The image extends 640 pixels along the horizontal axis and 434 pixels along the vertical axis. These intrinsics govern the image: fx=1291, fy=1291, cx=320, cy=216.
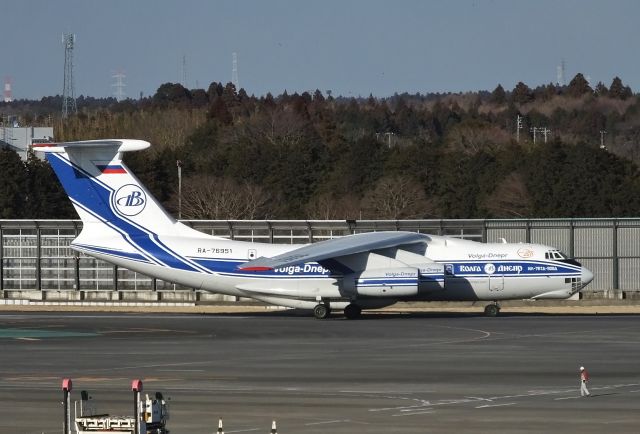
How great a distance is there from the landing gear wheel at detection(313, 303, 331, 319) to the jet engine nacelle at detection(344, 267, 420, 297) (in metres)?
1.61

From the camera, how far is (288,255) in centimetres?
4797

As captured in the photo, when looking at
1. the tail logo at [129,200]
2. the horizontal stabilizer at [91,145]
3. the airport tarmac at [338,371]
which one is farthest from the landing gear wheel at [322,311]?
the horizontal stabilizer at [91,145]

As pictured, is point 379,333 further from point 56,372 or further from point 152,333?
point 56,372

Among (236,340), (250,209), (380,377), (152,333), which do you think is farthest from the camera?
(250,209)

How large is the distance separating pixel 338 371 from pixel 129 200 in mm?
22064

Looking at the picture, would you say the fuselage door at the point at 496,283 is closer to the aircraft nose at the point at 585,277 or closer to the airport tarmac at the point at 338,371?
the airport tarmac at the point at 338,371

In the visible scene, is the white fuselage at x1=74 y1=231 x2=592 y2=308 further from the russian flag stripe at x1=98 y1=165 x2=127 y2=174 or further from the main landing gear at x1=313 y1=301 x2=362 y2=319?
the russian flag stripe at x1=98 y1=165 x2=127 y2=174

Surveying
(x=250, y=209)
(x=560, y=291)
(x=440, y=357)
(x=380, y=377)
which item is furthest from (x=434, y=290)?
(x=250, y=209)

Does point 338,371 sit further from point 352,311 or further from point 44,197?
point 44,197

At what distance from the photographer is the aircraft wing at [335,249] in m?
46.7

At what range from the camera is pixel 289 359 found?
109 ft

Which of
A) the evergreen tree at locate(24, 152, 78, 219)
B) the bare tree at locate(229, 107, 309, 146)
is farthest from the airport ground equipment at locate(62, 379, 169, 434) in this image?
the bare tree at locate(229, 107, 309, 146)

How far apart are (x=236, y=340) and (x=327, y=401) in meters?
14.8

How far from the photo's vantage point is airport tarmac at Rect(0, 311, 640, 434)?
22.3 metres
